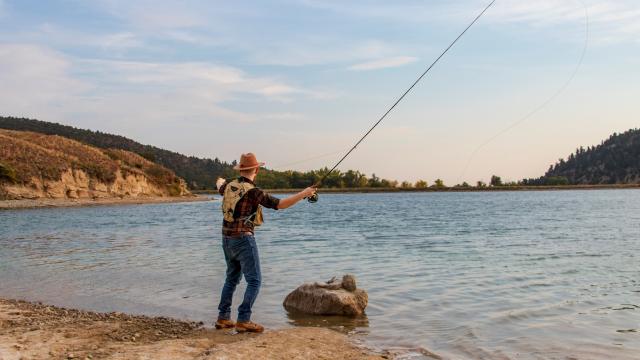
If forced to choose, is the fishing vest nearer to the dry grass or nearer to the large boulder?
the large boulder

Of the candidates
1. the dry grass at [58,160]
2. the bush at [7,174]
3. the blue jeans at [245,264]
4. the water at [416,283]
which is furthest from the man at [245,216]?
the dry grass at [58,160]

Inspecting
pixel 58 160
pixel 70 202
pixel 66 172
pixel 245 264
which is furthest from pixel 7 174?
pixel 245 264

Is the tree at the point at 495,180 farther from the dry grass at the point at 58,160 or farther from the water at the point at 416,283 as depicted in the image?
the water at the point at 416,283

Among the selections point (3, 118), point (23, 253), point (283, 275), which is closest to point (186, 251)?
point (23, 253)

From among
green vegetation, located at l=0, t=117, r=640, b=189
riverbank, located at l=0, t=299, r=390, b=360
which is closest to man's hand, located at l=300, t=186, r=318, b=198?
riverbank, located at l=0, t=299, r=390, b=360

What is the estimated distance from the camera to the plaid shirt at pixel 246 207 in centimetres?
847

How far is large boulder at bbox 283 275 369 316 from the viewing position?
10953 millimetres

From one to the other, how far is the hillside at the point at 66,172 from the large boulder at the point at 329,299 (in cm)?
6610

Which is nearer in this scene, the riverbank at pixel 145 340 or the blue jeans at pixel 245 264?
the riverbank at pixel 145 340

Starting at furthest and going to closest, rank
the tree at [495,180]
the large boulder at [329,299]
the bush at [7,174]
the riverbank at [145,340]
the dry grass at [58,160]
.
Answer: the tree at [495,180] < the dry grass at [58,160] < the bush at [7,174] < the large boulder at [329,299] < the riverbank at [145,340]

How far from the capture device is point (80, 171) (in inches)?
3216

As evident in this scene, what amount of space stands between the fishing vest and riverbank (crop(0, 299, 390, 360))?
5.43 feet

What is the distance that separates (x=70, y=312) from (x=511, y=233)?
24.7m

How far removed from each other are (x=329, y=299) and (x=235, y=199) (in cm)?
327
